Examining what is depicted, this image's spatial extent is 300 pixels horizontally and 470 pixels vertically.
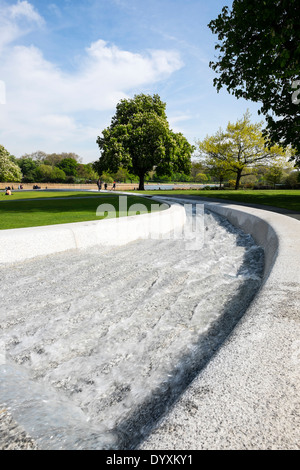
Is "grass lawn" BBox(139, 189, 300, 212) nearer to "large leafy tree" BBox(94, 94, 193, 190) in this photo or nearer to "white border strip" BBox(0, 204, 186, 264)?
"white border strip" BBox(0, 204, 186, 264)

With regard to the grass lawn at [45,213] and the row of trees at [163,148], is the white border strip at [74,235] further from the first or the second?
the row of trees at [163,148]

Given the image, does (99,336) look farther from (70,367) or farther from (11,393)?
(11,393)

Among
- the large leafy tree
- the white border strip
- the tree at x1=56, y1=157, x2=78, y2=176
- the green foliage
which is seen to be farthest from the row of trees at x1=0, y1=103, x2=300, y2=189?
the tree at x1=56, y1=157, x2=78, y2=176

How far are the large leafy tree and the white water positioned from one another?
30.0 m

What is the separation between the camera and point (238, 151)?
129ft

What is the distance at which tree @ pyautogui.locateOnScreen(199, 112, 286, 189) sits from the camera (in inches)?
1492

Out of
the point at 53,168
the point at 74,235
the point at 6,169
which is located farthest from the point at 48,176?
the point at 74,235

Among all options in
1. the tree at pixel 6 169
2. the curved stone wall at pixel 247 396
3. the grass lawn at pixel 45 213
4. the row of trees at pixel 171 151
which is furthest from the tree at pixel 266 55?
the tree at pixel 6 169

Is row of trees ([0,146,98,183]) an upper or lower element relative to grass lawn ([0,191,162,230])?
upper

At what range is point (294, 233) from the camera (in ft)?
18.6

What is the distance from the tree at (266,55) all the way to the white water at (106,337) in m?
9.35

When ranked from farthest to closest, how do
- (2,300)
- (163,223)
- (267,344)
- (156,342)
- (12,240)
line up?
(163,223), (12,240), (2,300), (156,342), (267,344)

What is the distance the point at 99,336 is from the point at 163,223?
19.7 ft
